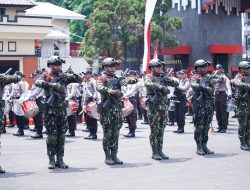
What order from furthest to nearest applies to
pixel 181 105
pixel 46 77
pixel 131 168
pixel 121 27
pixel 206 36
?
1. pixel 206 36
2. pixel 121 27
3. pixel 181 105
4. pixel 46 77
5. pixel 131 168

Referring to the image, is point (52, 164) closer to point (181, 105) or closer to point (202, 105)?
point (202, 105)

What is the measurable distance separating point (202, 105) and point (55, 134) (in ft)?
11.6

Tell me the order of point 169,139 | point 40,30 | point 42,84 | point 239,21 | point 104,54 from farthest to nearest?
1. point 239,21
2. point 104,54
3. point 40,30
4. point 169,139
5. point 42,84

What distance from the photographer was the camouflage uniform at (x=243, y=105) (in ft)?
42.1

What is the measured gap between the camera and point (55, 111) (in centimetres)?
1069

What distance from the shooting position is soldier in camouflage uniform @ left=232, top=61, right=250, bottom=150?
12828 mm

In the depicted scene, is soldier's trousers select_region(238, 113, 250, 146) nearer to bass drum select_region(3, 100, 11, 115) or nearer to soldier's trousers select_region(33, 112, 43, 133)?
soldier's trousers select_region(33, 112, 43, 133)

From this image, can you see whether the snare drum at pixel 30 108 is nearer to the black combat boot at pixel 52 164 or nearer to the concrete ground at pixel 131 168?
the concrete ground at pixel 131 168

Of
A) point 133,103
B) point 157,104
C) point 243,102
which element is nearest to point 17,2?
point 133,103

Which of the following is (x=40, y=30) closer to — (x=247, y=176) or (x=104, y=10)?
(x=104, y=10)

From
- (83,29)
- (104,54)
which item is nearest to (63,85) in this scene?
(104,54)

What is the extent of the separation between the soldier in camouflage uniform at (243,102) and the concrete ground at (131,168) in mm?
377

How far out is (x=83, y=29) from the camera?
49.6 meters

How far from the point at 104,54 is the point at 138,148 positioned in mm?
23015
